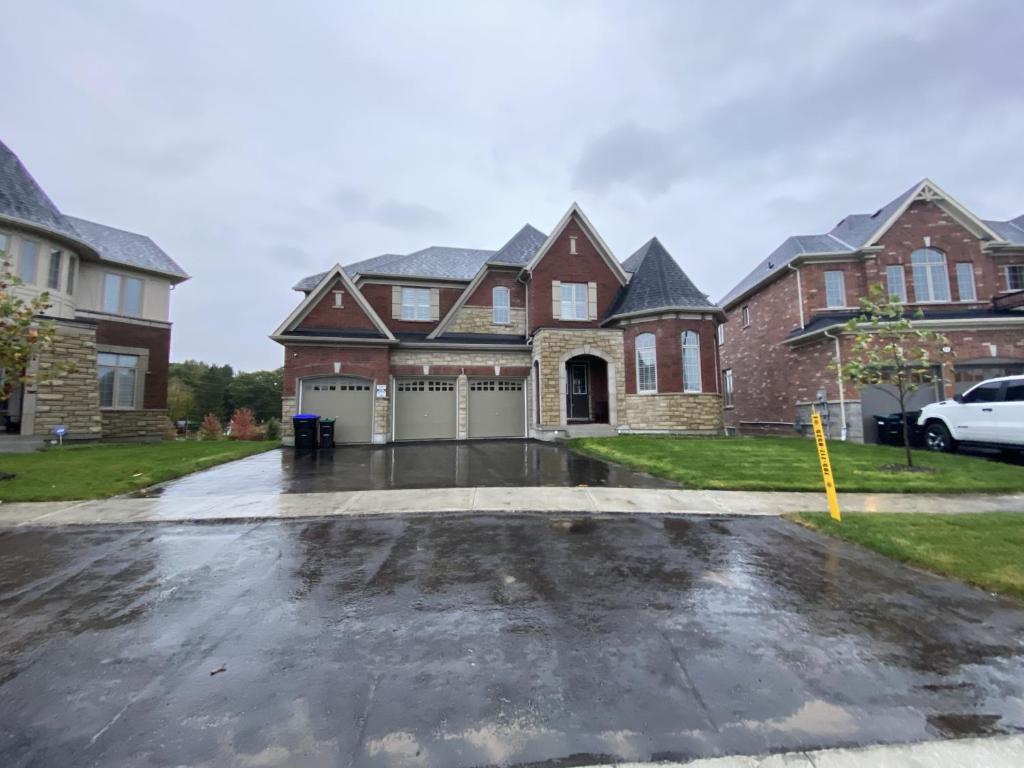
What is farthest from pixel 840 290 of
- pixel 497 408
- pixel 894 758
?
pixel 894 758

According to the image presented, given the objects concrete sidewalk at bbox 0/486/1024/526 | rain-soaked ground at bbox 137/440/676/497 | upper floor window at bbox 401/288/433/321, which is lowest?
concrete sidewalk at bbox 0/486/1024/526

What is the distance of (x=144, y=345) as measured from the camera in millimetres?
20891

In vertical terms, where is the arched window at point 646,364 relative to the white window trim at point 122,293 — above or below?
below

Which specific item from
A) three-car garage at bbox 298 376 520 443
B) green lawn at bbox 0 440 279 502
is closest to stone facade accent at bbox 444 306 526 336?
three-car garage at bbox 298 376 520 443

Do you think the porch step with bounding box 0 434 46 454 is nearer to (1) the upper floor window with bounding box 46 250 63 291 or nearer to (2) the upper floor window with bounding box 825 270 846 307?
(1) the upper floor window with bounding box 46 250 63 291

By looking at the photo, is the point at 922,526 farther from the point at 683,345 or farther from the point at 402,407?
the point at 402,407

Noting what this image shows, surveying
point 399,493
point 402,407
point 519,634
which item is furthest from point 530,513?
point 402,407

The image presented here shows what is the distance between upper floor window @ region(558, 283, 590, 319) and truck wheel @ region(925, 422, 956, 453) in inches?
515

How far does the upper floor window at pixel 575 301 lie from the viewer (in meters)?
21.8

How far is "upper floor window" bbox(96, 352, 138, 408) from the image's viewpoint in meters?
19.6

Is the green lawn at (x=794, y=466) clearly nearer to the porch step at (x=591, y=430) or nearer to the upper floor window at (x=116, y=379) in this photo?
the porch step at (x=591, y=430)

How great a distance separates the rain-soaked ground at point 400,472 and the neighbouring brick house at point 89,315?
828cm

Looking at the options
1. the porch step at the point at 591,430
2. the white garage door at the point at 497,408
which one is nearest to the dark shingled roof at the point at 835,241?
the porch step at the point at 591,430

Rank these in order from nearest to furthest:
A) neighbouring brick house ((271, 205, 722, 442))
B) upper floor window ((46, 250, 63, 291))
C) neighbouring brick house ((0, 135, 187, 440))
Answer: neighbouring brick house ((0, 135, 187, 440)) < upper floor window ((46, 250, 63, 291)) < neighbouring brick house ((271, 205, 722, 442))
